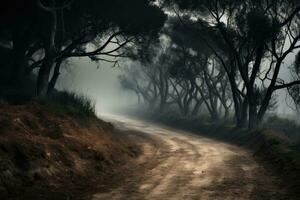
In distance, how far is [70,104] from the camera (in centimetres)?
2498

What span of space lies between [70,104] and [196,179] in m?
12.2

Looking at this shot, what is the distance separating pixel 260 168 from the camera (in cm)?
1820

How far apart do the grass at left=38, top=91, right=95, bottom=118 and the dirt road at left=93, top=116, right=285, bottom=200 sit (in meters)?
4.45

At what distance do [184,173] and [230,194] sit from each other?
3.78m

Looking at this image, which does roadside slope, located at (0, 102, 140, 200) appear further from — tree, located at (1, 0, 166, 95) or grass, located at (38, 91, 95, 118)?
tree, located at (1, 0, 166, 95)

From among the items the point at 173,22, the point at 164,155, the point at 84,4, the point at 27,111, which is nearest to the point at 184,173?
A: the point at 164,155

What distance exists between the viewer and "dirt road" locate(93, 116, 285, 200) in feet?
40.1

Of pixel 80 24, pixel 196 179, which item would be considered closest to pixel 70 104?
pixel 80 24

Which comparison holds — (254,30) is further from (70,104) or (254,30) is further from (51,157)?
(51,157)

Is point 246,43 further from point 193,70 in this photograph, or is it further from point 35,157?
point 35,157

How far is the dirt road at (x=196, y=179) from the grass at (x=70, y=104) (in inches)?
175

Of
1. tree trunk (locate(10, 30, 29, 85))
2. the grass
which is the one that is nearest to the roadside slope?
the grass

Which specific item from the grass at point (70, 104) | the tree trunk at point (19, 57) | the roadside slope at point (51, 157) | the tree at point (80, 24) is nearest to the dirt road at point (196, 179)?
the roadside slope at point (51, 157)

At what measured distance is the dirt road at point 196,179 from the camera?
12.2 metres
